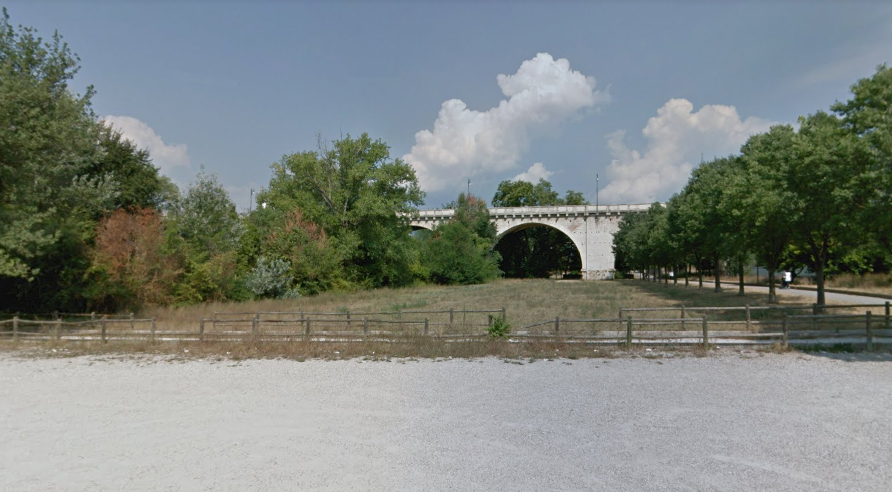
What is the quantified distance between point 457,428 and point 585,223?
78526 millimetres

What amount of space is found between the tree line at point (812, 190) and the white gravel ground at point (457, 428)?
582cm

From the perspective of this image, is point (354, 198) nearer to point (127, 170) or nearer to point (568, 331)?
point (127, 170)

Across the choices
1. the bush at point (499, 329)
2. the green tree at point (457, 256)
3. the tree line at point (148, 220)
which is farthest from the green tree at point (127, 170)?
the green tree at point (457, 256)

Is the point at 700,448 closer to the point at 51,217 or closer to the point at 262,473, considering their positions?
the point at 262,473

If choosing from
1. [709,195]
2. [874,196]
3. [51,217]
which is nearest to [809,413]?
[874,196]

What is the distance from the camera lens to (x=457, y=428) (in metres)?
8.02

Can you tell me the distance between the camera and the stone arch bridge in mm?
81750

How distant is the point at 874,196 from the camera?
48.5ft

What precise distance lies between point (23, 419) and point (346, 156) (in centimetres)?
3717

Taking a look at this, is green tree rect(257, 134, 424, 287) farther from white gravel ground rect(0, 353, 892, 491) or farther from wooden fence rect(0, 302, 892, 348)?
white gravel ground rect(0, 353, 892, 491)

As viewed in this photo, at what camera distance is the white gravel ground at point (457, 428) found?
6129 mm

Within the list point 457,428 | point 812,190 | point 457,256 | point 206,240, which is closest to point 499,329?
point 457,428

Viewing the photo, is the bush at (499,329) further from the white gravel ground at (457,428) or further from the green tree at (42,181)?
the green tree at (42,181)

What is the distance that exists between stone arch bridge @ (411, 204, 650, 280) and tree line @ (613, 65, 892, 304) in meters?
43.4
